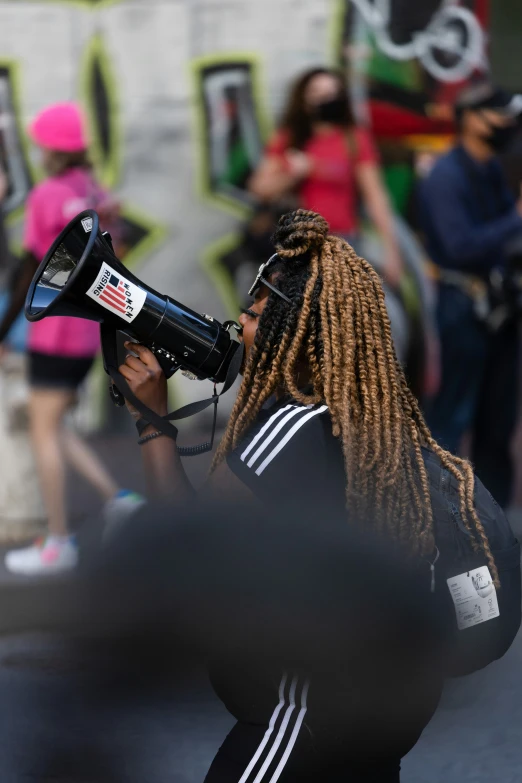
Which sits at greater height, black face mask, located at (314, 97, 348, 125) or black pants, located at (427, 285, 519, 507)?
black face mask, located at (314, 97, 348, 125)

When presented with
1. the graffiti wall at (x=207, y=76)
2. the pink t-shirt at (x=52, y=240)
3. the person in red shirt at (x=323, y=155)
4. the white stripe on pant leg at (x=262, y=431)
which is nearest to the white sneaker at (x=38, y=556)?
the pink t-shirt at (x=52, y=240)

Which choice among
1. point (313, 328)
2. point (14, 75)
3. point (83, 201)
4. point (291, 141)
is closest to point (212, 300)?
point (291, 141)

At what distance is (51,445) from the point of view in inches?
220

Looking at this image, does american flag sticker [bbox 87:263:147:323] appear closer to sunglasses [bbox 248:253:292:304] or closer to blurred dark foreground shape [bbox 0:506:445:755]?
sunglasses [bbox 248:253:292:304]

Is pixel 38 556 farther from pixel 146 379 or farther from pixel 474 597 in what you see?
pixel 474 597

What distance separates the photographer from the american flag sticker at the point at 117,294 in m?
2.23

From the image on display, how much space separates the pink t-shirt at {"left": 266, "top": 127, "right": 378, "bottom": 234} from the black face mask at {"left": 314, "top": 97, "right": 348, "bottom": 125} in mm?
64

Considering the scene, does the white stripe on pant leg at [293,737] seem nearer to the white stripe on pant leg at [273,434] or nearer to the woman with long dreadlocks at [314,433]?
the woman with long dreadlocks at [314,433]

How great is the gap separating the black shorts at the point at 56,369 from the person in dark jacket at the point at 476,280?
185cm

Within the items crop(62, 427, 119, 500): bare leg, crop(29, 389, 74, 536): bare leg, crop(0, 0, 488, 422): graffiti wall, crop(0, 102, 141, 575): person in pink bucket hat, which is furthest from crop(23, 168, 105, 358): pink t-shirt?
crop(0, 0, 488, 422): graffiti wall

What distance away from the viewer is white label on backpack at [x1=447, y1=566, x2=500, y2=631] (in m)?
1.99

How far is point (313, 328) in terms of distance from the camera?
218 cm

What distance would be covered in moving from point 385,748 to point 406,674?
265mm

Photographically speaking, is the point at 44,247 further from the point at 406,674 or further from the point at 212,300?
the point at 406,674
